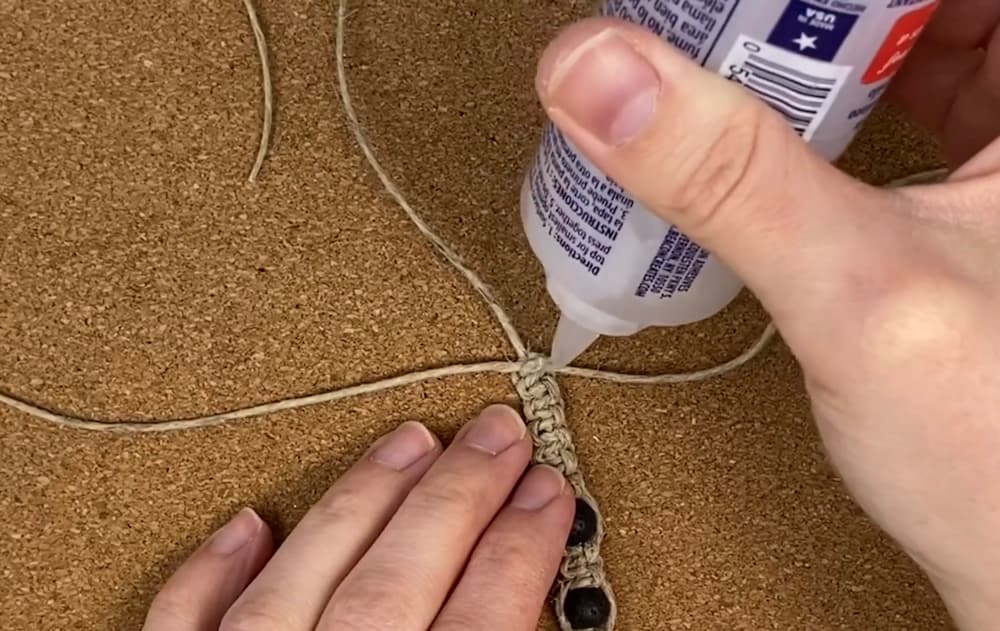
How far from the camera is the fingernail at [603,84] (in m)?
0.39

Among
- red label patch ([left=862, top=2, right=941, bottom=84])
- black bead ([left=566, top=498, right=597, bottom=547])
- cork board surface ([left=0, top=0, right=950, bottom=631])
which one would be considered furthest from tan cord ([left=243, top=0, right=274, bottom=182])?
red label patch ([left=862, top=2, right=941, bottom=84])

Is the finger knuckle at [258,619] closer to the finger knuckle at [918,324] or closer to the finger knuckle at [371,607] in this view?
the finger knuckle at [371,607]

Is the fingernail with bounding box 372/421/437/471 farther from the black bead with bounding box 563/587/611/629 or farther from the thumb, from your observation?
the thumb

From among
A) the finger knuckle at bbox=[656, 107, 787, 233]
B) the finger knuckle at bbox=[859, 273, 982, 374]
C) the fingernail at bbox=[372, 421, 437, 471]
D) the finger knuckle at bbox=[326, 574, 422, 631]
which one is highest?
the finger knuckle at bbox=[656, 107, 787, 233]

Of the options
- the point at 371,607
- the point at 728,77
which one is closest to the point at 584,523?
the point at 371,607

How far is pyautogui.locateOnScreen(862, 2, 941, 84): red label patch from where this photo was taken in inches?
16.1

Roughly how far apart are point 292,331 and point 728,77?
37 cm

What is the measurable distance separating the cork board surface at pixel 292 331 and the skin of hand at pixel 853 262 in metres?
0.18

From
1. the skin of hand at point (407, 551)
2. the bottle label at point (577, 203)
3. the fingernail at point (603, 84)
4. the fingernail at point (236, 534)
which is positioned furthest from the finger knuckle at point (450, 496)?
the fingernail at point (603, 84)

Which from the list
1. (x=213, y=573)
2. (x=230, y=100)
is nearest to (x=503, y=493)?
(x=213, y=573)

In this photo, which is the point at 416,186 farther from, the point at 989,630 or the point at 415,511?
the point at 989,630

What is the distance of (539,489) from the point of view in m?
0.70

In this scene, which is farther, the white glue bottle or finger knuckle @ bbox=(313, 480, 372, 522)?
finger knuckle @ bbox=(313, 480, 372, 522)

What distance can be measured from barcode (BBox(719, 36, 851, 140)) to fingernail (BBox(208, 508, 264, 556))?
429 mm
